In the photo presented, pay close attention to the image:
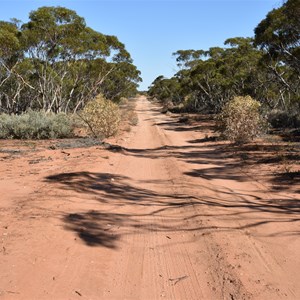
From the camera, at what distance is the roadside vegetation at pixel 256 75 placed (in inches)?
649

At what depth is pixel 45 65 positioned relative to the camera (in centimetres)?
2697

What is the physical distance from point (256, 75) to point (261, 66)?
274 inches

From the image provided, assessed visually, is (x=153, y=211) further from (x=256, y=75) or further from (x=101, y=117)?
(x=256, y=75)

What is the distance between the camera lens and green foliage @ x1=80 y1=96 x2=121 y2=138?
18.6m

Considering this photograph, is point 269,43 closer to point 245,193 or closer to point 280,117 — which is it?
point 280,117

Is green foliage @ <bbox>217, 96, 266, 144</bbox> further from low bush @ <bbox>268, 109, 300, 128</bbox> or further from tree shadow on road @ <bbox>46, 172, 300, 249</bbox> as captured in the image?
low bush @ <bbox>268, 109, 300, 128</bbox>

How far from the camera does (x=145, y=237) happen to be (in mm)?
5402

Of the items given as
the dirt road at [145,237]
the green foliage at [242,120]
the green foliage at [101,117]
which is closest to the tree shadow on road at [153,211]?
the dirt road at [145,237]

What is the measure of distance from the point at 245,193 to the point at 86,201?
335cm

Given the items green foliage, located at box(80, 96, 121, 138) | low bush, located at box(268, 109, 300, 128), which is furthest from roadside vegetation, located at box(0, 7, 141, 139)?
low bush, located at box(268, 109, 300, 128)

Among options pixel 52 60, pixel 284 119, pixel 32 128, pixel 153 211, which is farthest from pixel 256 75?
pixel 153 211

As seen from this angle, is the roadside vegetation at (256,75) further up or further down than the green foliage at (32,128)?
further up

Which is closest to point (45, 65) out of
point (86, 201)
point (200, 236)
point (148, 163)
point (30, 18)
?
point (30, 18)

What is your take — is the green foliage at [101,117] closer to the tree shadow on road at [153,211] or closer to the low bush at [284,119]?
the tree shadow on road at [153,211]
